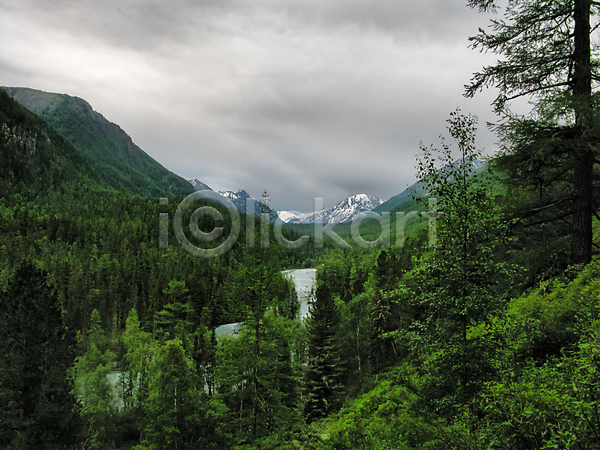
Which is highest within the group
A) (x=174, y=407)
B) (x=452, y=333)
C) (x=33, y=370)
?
(x=452, y=333)

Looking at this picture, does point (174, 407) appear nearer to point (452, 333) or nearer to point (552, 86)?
point (452, 333)

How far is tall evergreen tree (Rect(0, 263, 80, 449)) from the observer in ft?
58.6

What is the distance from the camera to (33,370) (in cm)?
1911

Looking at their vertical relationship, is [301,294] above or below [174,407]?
below

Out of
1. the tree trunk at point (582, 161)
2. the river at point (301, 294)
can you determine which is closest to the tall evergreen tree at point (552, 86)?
the tree trunk at point (582, 161)

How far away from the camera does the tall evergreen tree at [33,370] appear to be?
1786 cm

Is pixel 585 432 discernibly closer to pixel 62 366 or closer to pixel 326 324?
pixel 62 366

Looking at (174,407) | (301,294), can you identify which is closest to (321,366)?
(174,407)

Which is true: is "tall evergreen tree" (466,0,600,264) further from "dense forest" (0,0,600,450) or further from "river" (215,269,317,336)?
"river" (215,269,317,336)

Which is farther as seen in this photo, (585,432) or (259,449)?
(259,449)

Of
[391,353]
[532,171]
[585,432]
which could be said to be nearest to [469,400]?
[585,432]

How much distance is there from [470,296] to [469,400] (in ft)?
8.07

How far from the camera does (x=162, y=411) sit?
952 inches

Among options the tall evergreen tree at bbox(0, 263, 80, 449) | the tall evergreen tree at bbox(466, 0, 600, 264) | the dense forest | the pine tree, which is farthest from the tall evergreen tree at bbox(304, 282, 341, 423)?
the tall evergreen tree at bbox(466, 0, 600, 264)
